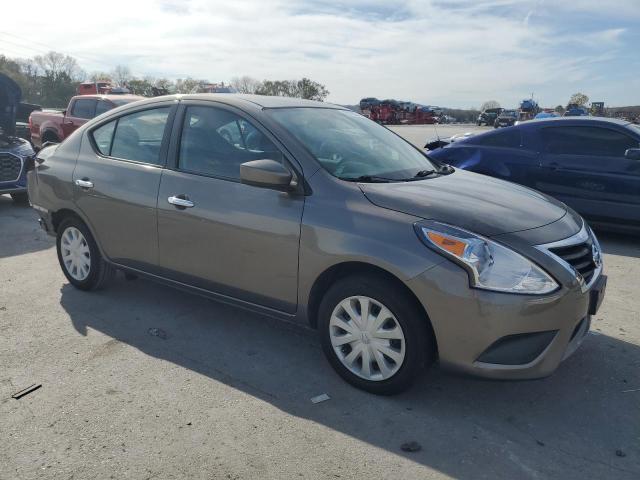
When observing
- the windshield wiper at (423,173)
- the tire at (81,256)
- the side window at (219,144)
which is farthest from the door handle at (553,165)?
the tire at (81,256)

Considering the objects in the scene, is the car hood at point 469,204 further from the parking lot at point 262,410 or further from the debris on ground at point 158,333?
the debris on ground at point 158,333

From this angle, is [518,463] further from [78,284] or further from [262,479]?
[78,284]

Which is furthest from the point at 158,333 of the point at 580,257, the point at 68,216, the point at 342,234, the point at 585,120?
the point at 585,120

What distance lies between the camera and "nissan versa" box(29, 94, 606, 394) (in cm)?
272

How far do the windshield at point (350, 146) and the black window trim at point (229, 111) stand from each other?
5.3 inches

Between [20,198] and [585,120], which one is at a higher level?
[585,120]

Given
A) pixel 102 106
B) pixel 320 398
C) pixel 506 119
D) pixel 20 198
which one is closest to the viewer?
pixel 320 398

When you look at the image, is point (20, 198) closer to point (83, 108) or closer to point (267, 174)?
point (83, 108)

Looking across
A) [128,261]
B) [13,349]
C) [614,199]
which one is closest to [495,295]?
[128,261]

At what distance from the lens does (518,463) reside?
8.25 ft

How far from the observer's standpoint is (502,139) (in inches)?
285

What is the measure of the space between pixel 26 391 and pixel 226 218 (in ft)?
5.00

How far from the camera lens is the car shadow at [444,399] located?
2.57 meters

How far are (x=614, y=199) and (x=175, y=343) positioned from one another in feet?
17.2
